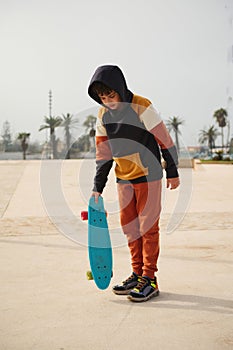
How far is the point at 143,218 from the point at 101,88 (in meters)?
0.93

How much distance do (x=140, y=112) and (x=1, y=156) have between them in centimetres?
3286

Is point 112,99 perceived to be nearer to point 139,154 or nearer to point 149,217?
point 139,154

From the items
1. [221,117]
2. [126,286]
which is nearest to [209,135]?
[221,117]

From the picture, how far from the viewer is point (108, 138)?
3639 mm

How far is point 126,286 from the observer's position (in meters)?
3.62

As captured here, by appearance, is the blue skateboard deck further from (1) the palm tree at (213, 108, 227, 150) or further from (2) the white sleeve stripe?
(1) the palm tree at (213, 108, 227, 150)

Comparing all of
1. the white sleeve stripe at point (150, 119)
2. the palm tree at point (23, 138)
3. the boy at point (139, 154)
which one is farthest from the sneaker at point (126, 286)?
the palm tree at point (23, 138)

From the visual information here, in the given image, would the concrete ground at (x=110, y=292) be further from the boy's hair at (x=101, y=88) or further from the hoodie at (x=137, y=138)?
the boy's hair at (x=101, y=88)

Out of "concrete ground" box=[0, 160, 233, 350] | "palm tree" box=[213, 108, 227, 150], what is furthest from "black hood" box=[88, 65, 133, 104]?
"palm tree" box=[213, 108, 227, 150]

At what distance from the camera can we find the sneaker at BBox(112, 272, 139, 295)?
141 inches

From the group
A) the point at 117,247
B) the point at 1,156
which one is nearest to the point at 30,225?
the point at 117,247

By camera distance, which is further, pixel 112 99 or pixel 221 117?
pixel 221 117

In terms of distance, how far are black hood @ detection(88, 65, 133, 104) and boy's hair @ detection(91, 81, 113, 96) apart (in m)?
0.03

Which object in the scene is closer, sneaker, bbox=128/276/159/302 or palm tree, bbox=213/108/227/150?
sneaker, bbox=128/276/159/302
